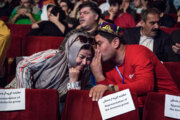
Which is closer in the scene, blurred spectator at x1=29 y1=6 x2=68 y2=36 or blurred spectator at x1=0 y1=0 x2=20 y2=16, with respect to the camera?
blurred spectator at x1=29 y1=6 x2=68 y2=36

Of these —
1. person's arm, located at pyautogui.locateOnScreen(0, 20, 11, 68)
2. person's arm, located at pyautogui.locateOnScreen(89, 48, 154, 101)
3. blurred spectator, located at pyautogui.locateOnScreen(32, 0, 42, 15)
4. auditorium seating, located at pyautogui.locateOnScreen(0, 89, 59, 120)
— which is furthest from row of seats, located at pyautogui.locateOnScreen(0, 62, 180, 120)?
blurred spectator, located at pyautogui.locateOnScreen(32, 0, 42, 15)

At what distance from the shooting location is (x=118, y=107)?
989 millimetres

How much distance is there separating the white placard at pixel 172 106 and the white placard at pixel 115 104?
0.14 metres

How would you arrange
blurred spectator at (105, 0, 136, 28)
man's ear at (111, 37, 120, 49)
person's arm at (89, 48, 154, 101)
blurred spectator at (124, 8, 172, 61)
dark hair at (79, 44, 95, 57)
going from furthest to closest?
blurred spectator at (105, 0, 136, 28)
blurred spectator at (124, 8, 172, 61)
dark hair at (79, 44, 95, 57)
man's ear at (111, 37, 120, 49)
person's arm at (89, 48, 154, 101)

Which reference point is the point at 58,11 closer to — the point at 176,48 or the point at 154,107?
the point at 176,48

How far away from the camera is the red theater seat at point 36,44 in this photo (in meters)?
2.06

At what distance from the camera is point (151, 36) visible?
223 centimetres

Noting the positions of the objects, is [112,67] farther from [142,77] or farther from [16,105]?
[16,105]

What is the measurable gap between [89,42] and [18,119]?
71 cm

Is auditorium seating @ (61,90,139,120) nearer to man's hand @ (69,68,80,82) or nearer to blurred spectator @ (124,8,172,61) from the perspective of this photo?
man's hand @ (69,68,80,82)

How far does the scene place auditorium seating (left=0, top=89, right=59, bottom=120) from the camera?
99cm

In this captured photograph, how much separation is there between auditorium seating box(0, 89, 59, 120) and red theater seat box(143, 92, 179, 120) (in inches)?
14.6

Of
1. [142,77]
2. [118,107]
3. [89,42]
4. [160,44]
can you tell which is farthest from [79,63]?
[160,44]

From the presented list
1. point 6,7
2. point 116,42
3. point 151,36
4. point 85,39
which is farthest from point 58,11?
point 6,7
